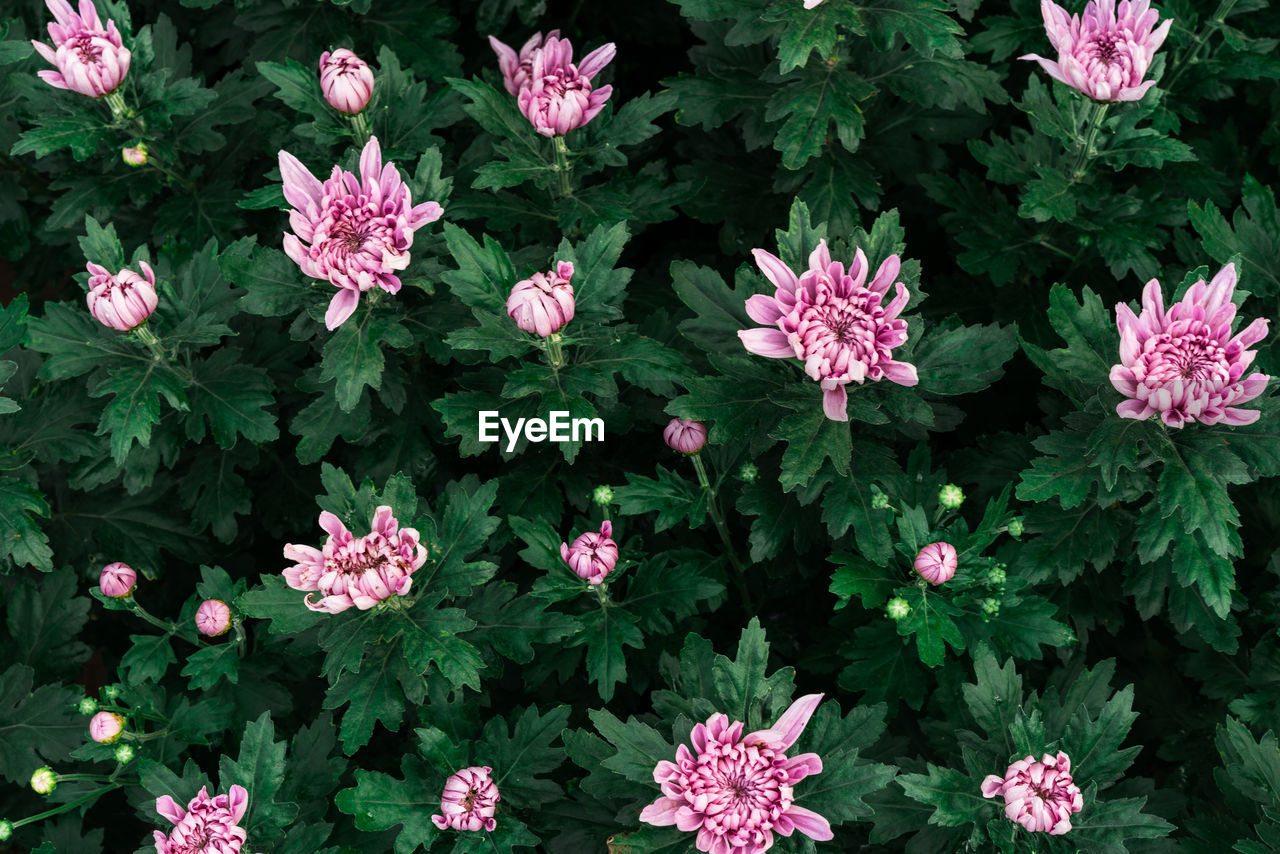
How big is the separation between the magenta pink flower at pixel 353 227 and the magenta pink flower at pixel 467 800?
2.91 ft

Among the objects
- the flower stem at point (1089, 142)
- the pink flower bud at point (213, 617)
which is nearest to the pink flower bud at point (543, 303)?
the pink flower bud at point (213, 617)

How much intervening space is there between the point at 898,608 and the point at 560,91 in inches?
49.9

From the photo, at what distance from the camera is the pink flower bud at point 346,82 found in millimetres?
2289

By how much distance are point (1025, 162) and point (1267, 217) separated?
0.56 metres

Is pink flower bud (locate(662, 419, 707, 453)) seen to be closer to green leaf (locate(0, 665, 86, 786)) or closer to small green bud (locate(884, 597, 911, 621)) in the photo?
small green bud (locate(884, 597, 911, 621))

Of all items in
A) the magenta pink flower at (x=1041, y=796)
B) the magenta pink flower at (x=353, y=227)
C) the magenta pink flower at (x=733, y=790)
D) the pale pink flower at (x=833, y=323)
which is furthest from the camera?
the magenta pink flower at (x=353, y=227)

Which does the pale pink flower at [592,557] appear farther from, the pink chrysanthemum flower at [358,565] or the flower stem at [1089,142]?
the flower stem at [1089,142]

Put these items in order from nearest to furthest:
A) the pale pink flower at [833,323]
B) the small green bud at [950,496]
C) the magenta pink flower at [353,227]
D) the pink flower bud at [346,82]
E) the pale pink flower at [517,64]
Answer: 1. the pale pink flower at [833,323]
2. the magenta pink flower at [353,227]
3. the small green bud at [950,496]
4. the pink flower bud at [346,82]
5. the pale pink flower at [517,64]

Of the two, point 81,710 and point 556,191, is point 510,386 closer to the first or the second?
point 556,191

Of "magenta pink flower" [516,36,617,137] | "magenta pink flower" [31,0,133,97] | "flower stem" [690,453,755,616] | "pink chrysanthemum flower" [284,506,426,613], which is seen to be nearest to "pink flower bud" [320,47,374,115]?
"magenta pink flower" [516,36,617,137]

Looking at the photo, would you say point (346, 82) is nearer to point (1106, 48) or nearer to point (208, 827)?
point (208, 827)

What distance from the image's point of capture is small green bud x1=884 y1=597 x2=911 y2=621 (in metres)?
2.14

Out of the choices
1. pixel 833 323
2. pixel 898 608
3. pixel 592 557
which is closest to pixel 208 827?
pixel 592 557

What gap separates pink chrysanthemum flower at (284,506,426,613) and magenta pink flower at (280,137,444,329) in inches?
16.2
